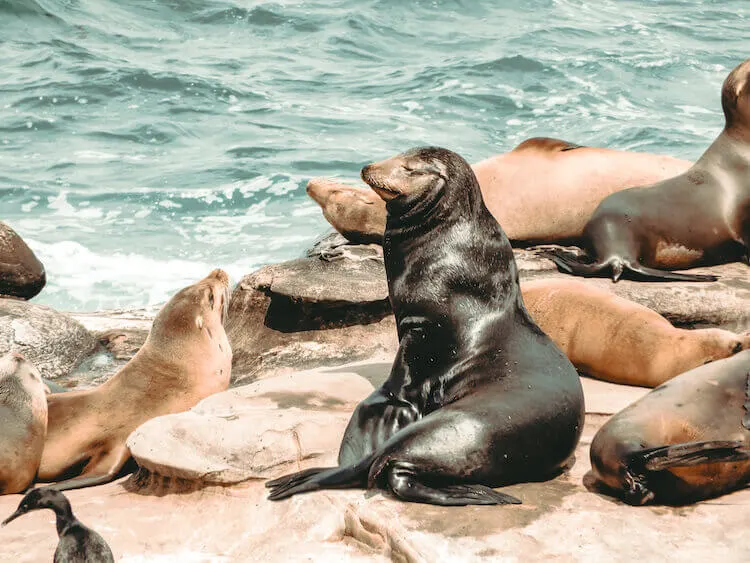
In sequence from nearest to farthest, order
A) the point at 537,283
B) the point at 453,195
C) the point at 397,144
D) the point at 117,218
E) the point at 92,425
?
the point at 453,195 < the point at 92,425 < the point at 537,283 < the point at 117,218 < the point at 397,144

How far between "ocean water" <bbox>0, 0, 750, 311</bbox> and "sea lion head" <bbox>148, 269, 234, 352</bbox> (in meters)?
4.92

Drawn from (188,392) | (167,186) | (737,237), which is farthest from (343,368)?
(167,186)

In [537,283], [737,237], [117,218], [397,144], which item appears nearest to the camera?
[537,283]

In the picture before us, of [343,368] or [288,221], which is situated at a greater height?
[343,368]

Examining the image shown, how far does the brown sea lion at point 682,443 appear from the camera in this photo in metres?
3.74

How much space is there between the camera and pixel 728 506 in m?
3.81

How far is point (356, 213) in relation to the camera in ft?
26.0

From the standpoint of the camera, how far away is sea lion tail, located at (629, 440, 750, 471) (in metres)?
3.66

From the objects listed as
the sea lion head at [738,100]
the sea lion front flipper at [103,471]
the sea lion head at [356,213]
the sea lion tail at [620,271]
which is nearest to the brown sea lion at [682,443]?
the sea lion front flipper at [103,471]

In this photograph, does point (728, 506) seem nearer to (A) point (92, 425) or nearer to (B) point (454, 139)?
(A) point (92, 425)

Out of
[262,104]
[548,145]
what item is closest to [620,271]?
[548,145]

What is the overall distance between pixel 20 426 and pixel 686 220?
402cm

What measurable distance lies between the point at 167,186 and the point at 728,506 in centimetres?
1118

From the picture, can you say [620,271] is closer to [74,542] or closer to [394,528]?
[394,528]
